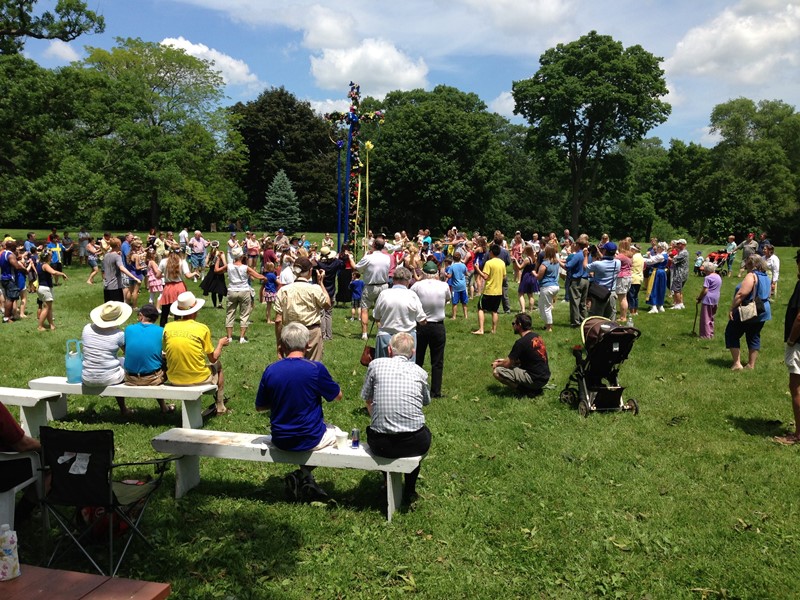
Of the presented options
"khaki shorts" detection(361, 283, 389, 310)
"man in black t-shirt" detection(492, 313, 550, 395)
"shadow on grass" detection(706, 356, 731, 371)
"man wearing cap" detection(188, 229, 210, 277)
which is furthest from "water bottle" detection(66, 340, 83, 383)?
"man wearing cap" detection(188, 229, 210, 277)

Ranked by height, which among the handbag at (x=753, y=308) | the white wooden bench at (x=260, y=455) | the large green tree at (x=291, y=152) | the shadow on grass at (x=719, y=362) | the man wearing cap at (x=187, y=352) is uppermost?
the large green tree at (x=291, y=152)

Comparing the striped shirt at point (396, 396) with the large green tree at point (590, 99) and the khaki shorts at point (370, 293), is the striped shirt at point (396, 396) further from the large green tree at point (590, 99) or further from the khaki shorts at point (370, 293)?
the large green tree at point (590, 99)

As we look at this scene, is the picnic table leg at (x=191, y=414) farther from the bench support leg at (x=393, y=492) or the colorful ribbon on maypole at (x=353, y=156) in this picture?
the colorful ribbon on maypole at (x=353, y=156)

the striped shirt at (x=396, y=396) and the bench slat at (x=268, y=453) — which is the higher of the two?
the striped shirt at (x=396, y=396)

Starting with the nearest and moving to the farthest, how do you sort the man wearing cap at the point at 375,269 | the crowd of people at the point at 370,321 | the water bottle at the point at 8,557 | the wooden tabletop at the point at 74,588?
the wooden tabletop at the point at 74,588 < the water bottle at the point at 8,557 < the crowd of people at the point at 370,321 < the man wearing cap at the point at 375,269

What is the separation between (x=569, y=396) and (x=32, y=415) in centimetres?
655

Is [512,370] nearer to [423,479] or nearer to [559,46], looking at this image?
[423,479]

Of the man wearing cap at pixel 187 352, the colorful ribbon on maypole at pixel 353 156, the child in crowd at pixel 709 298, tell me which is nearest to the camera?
the man wearing cap at pixel 187 352

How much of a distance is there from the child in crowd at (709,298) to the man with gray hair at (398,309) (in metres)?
6.39

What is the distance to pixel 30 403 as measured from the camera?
6.55 m

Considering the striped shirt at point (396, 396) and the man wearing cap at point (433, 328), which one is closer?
the striped shirt at point (396, 396)

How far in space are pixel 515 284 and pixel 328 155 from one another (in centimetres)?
3458

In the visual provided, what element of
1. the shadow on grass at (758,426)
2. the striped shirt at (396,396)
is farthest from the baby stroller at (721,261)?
the striped shirt at (396,396)

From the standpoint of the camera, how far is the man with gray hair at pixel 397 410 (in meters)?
5.08
